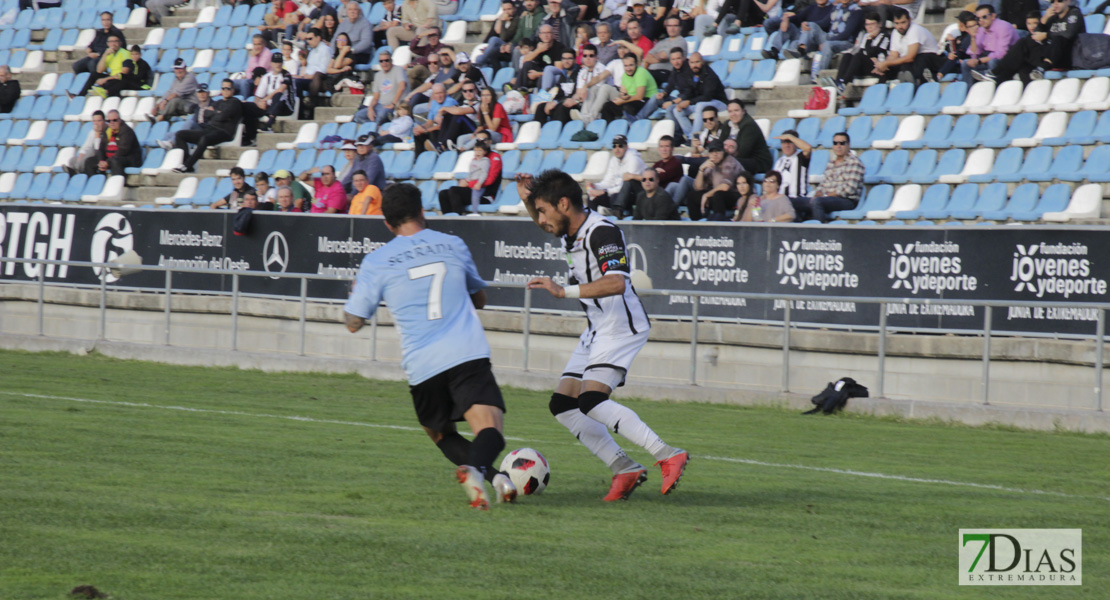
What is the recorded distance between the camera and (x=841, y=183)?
18.5 metres

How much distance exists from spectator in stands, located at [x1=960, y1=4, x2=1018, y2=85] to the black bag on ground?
658 centimetres

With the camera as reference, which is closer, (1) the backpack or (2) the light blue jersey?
(2) the light blue jersey

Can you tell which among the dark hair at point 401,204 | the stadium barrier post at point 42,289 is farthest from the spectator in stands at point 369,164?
the dark hair at point 401,204

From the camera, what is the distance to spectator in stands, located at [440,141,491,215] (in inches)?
850

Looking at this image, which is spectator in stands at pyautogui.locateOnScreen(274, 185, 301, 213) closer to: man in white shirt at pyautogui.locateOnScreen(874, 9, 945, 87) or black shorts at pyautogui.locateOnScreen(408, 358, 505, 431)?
man in white shirt at pyautogui.locateOnScreen(874, 9, 945, 87)

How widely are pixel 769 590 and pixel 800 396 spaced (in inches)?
405

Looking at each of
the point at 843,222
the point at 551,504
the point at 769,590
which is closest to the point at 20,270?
the point at 843,222

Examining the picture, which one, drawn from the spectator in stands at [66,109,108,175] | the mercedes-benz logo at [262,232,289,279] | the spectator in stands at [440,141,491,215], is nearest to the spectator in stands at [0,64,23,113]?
the spectator in stands at [66,109,108,175]

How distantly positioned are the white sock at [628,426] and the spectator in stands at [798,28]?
15553 millimetres

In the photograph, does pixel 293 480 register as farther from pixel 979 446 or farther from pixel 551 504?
pixel 979 446

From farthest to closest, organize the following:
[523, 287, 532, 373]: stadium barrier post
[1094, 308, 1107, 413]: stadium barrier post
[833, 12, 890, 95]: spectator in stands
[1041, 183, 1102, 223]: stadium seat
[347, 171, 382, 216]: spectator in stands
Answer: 1. [347, 171, 382, 216]: spectator in stands
2. [833, 12, 890, 95]: spectator in stands
3. [523, 287, 532, 373]: stadium barrier post
4. [1041, 183, 1102, 223]: stadium seat
5. [1094, 308, 1107, 413]: stadium barrier post

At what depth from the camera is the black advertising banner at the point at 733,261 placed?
15.2 metres

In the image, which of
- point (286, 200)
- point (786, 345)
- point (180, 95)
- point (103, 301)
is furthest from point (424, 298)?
point (180, 95)

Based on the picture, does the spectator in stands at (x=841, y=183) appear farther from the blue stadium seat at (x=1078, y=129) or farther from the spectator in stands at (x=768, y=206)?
the blue stadium seat at (x=1078, y=129)
